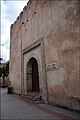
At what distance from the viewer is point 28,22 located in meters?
9.91

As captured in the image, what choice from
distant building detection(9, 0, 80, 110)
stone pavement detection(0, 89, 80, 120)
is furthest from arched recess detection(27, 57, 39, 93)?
stone pavement detection(0, 89, 80, 120)

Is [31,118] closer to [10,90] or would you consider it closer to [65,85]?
[65,85]

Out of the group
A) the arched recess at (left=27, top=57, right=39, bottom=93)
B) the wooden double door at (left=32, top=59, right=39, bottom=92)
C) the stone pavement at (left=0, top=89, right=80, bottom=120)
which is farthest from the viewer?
the wooden double door at (left=32, top=59, right=39, bottom=92)

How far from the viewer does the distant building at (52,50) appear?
5.54 m

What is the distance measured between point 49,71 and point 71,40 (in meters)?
2.04

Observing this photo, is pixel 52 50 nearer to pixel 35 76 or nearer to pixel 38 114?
pixel 38 114

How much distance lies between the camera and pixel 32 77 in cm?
992

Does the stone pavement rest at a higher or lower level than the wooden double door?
lower

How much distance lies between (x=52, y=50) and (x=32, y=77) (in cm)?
370

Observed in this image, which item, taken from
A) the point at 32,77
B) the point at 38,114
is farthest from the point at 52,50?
the point at 32,77

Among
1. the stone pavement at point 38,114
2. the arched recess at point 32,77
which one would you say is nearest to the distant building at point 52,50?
the arched recess at point 32,77

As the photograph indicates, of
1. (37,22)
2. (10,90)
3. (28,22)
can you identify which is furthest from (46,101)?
(10,90)

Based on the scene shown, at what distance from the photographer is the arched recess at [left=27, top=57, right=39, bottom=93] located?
9.77 m

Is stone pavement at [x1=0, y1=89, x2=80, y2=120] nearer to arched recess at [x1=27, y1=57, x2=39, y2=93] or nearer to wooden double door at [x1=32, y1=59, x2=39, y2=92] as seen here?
arched recess at [x1=27, y1=57, x2=39, y2=93]
